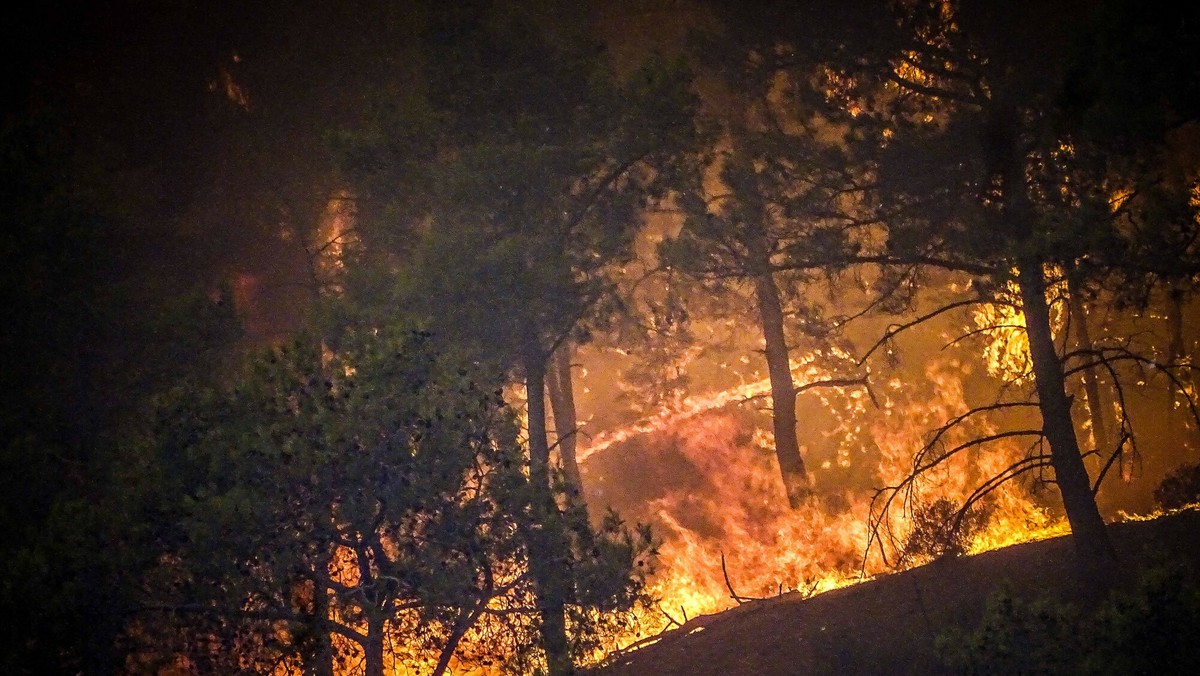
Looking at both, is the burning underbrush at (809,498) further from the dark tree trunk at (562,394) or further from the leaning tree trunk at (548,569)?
the leaning tree trunk at (548,569)

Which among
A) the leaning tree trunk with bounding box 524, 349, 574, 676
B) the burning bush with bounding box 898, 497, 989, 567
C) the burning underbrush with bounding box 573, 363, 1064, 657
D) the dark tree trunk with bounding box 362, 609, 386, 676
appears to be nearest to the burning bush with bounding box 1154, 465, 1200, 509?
the burning underbrush with bounding box 573, 363, 1064, 657

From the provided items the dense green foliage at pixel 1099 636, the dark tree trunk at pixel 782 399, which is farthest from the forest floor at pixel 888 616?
the dark tree trunk at pixel 782 399

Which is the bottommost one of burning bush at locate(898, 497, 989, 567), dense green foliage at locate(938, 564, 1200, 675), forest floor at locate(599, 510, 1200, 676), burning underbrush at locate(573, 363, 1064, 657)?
dense green foliage at locate(938, 564, 1200, 675)

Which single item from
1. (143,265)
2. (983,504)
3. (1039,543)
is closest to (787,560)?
(983,504)

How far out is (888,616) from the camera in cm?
1171

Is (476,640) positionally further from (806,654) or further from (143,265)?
(143,265)

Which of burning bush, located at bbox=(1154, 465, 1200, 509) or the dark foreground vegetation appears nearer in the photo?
the dark foreground vegetation

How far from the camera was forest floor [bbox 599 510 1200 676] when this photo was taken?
1073 cm

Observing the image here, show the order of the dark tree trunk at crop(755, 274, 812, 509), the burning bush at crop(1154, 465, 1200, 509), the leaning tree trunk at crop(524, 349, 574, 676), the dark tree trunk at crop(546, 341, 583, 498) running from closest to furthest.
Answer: the leaning tree trunk at crop(524, 349, 574, 676), the burning bush at crop(1154, 465, 1200, 509), the dark tree trunk at crop(755, 274, 812, 509), the dark tree trunk at crop(546, 341, 583, 498)

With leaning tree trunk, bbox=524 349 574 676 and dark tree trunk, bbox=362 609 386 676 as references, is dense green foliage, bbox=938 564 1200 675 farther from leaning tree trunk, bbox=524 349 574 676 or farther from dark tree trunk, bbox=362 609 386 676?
dark tree trunk, bbox=362 609 386 676

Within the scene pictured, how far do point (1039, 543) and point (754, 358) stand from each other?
16.4 metres

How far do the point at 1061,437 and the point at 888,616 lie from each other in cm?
329

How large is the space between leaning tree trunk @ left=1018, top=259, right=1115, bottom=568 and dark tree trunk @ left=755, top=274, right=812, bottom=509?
5585mm

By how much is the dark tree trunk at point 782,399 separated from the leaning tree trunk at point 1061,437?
5.59 m
